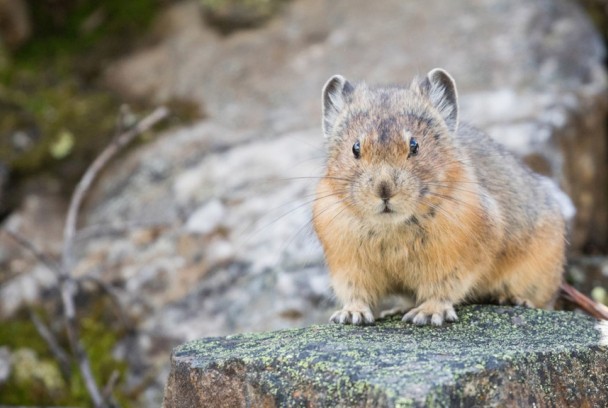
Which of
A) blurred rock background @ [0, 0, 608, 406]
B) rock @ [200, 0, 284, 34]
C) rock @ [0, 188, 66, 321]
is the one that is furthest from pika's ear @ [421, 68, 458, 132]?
rock @ [200, 0, 284, 34]

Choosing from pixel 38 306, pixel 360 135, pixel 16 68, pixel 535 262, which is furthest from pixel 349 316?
pixel 16 68

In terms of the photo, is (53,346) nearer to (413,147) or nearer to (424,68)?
(413,147)

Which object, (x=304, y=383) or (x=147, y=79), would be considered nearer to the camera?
(x=304, y=383)

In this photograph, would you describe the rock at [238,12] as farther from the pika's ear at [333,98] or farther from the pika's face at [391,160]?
the pika's face at [391,160]

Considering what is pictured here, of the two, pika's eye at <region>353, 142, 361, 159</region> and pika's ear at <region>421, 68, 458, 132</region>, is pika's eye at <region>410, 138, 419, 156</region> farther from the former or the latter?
pika's ear at <region>421, 68, 458, 132</region>

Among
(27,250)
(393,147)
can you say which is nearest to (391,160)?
(393,147)

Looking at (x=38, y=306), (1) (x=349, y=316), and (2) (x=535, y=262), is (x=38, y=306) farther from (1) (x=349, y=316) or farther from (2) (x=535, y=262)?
(2) (x=535, y=262)
